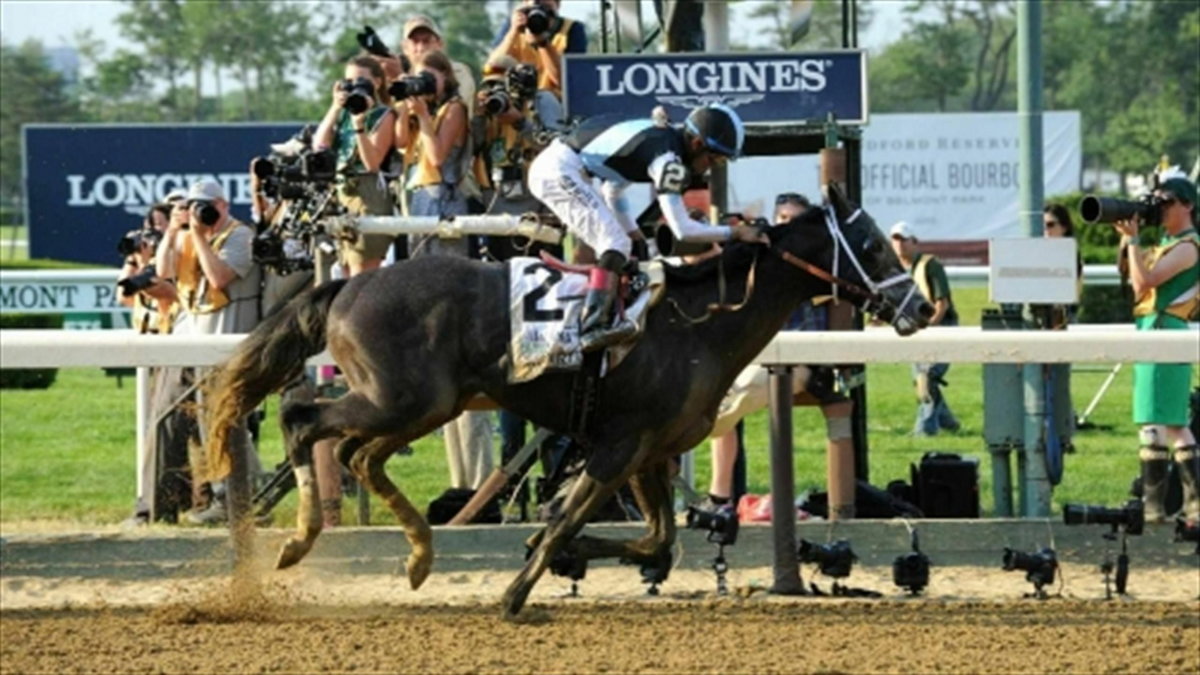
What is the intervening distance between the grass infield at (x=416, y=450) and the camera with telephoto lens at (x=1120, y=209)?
6.21 ft

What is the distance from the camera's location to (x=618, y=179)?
9.52 meters

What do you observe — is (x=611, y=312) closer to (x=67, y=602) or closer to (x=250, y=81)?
(x=67, y=602)

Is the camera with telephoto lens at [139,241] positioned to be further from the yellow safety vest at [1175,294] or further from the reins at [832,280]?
the yellow safety vest at [1175,294]

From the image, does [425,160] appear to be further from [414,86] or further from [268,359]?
[268,359]

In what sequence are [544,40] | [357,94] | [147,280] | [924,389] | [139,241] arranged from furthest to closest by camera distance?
[924,389] → [139,241] → [147,280] → [544,40] → [357,94]

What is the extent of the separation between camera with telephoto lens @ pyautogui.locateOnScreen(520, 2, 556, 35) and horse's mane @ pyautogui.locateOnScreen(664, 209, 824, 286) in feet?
8.26

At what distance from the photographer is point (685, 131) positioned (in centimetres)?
945

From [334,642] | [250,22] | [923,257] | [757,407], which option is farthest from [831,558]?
[250,22]

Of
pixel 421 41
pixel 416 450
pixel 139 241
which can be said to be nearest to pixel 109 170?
pixel 416 450

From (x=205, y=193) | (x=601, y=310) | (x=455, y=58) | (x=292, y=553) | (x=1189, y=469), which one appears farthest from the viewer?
(x=455, y=58)

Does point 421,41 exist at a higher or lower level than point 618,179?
higher

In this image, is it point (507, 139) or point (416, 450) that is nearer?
point (507, 139)

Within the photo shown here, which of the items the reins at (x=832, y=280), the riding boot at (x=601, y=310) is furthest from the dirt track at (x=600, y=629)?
the reins at (x=832, y=280)

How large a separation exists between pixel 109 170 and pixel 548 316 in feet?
50.3
